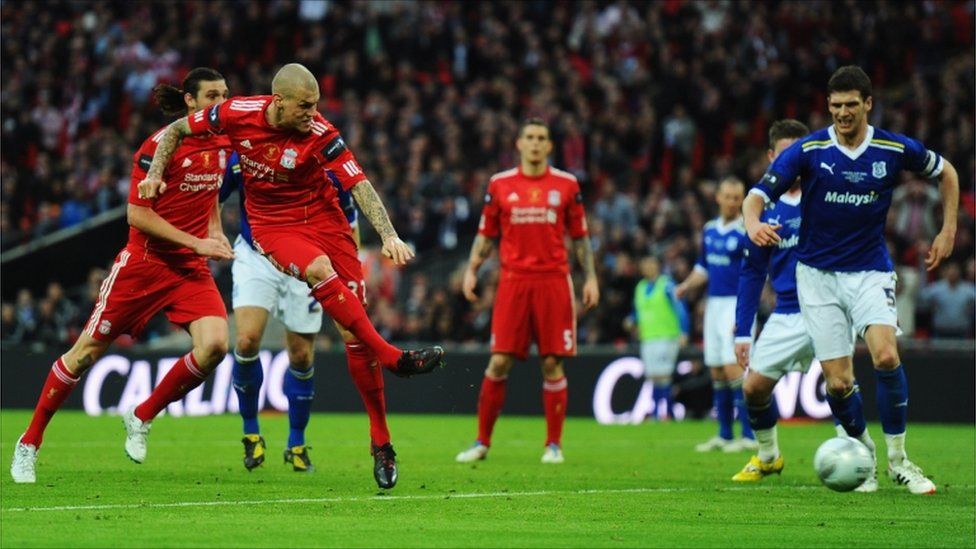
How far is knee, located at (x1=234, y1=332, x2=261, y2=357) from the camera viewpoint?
11289 mm

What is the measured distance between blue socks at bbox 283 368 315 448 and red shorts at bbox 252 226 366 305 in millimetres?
1647

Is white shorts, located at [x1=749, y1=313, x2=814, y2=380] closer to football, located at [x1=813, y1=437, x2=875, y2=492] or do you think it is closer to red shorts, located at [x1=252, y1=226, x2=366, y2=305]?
football, located at [x1=813, y1=437, x2=875, y2=492]

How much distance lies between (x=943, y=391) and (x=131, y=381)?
36.4 ft

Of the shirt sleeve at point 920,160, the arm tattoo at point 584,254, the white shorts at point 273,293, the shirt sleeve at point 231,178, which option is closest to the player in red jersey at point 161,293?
the shirt sleeve at point 231,178

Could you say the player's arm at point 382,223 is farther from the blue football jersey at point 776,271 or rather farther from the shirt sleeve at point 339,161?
the blue football jersey at point 776,271

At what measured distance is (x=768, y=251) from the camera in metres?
11.1

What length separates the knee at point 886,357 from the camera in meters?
9.89

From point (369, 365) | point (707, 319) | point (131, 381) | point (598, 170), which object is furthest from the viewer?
point (598, 170)

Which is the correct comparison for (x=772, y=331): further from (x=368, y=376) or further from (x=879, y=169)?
(x=368, y=376)

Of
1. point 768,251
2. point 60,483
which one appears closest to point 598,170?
point 768,251

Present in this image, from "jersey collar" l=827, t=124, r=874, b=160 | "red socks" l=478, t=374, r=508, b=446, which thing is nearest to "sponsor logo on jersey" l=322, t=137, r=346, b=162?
"jersey collar" l=827, t=124, r=874, b=160

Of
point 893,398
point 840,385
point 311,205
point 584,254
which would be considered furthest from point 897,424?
point 311,205

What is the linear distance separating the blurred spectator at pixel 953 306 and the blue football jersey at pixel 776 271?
10.2m

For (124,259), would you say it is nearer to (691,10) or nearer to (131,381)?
(131,381)
